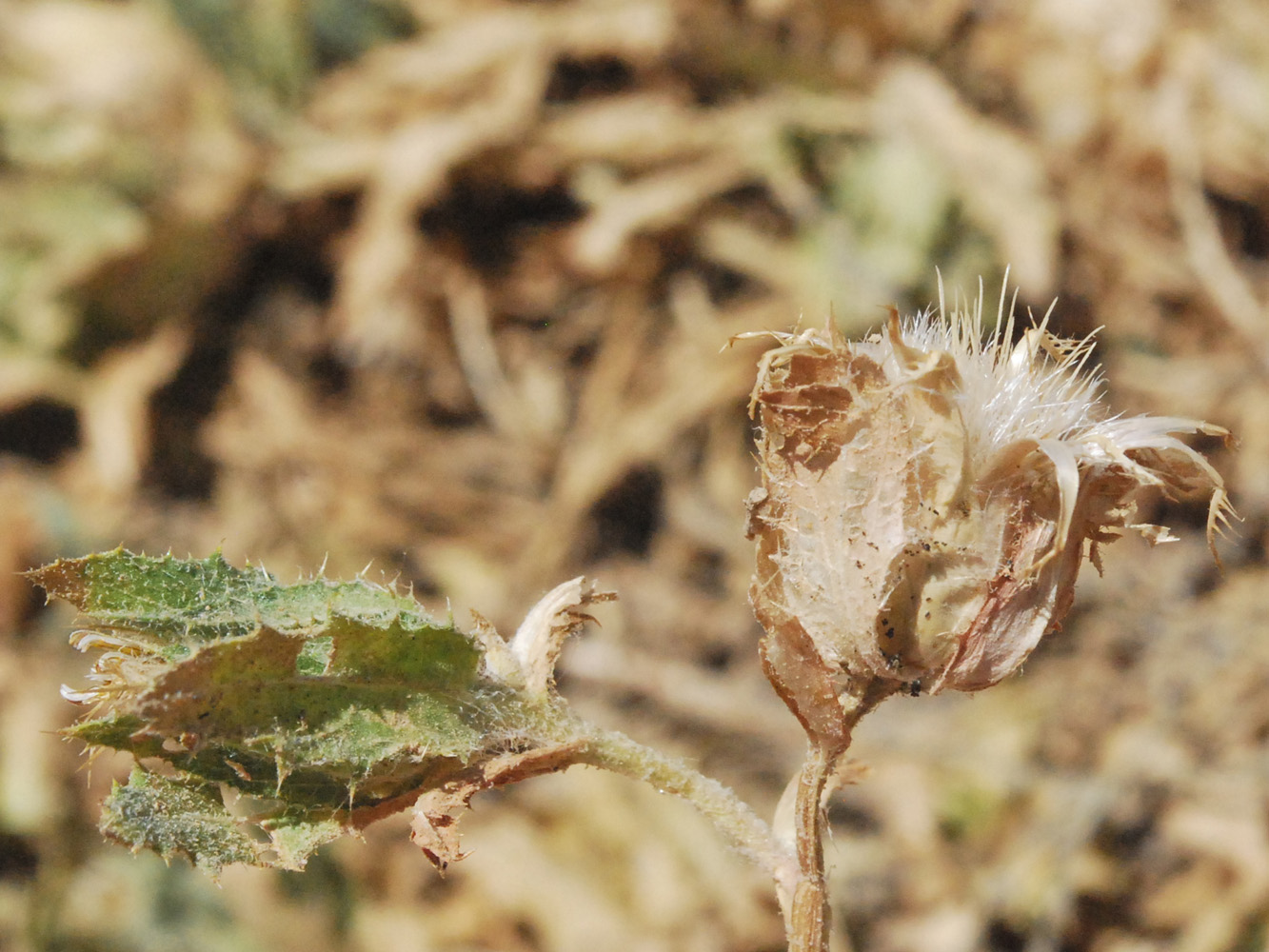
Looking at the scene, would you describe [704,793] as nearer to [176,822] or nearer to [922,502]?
[922,502]

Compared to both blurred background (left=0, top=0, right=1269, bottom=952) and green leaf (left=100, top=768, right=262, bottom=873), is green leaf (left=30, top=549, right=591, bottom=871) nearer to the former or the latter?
green leaf (left=100, top=768, right=262, bottom=873)

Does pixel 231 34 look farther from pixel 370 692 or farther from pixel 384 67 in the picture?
pixel 370 692

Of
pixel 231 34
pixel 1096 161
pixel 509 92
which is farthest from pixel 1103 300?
pixel 231 34

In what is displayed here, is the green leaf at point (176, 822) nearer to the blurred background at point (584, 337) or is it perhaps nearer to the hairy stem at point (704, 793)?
the hairy stem at point (704, 793)

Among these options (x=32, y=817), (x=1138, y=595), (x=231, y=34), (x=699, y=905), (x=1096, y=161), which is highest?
(x=231, y=34)

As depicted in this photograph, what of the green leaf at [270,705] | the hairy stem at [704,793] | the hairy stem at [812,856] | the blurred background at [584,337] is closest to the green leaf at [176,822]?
the green leaf at [270,705]

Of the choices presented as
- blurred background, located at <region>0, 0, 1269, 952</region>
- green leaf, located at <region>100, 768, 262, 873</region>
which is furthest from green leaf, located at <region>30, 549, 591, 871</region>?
blurred background, located at <region>0, 0, 1269, 952</region>
